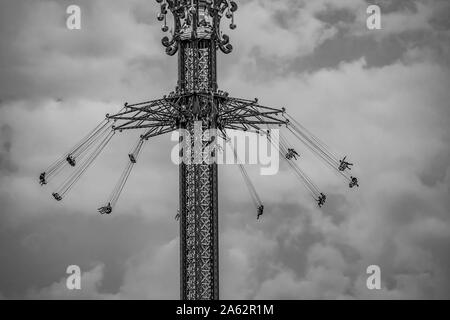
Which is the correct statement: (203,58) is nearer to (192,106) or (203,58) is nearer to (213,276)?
(192,106)

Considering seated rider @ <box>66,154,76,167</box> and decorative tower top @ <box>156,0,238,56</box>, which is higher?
decorative tower top @ <box>156,0,238,56</box>

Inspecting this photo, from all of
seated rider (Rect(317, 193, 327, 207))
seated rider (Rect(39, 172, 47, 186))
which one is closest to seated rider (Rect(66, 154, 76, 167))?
seated rider (Rect(39, 172, 47, 186))

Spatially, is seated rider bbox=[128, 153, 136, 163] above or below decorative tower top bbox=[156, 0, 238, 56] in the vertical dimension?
below

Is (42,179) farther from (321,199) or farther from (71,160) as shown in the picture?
(321,199)

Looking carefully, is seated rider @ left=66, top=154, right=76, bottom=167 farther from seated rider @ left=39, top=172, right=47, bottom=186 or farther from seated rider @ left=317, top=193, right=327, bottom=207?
seated rider @ left=317, top=193, right=327, bottom=207

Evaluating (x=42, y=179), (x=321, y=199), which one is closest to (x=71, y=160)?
(x=42, y=179)

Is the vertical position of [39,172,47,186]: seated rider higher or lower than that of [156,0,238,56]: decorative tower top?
lower
